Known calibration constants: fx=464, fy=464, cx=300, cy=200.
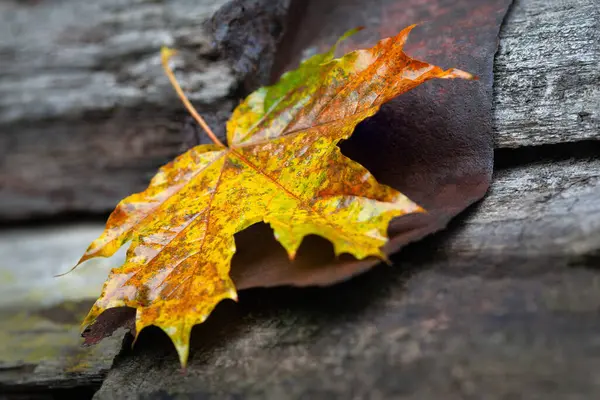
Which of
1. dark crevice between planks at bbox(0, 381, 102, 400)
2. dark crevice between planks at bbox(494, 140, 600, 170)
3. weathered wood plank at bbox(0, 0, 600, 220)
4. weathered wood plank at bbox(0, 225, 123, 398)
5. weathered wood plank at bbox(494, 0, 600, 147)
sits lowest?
dark crevice between planks at bbox(0, 381, 102, 400)

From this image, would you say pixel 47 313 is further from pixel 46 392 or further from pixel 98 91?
pixel 98 91

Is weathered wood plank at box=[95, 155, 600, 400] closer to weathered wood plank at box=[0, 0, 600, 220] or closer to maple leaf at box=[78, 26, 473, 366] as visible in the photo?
maple leaf at box=[78, 26, 473, 366]

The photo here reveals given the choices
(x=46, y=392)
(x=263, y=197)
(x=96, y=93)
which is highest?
(x=96, y=93)

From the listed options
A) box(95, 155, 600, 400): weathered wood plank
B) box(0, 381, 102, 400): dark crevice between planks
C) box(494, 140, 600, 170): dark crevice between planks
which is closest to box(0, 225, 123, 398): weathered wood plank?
box(0, 381, 102, 400): dark crevice between planks

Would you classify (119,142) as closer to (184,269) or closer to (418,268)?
(184,269)

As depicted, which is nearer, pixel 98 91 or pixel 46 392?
pixel 46 392

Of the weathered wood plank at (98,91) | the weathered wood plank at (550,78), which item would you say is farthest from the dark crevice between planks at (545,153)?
the weathered wood plank at (98,91)

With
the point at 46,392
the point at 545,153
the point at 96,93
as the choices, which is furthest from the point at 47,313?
the point at 545,153
